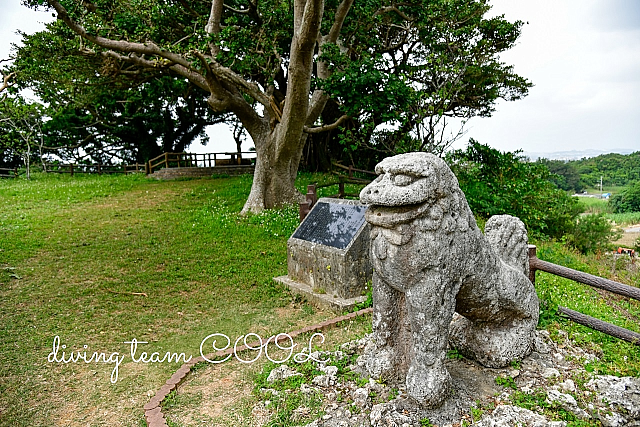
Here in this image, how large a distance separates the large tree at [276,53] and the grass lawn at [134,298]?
7.83ft

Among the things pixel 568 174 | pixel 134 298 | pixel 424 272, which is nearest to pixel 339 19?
pixel 134 298

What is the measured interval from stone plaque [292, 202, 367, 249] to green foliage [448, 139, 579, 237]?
5.65 meters

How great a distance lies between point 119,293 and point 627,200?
2269 cm

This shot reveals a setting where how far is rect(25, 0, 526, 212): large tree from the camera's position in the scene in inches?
397

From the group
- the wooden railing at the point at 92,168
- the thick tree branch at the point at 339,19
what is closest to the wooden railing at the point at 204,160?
the wooden railing at the point at 92,168

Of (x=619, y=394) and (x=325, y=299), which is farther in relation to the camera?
(x=325, y=299)

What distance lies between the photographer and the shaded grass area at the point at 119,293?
452 cm

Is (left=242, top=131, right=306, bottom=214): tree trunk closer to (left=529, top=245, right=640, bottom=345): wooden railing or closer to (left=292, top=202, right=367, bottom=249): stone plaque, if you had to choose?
(left=292, top=202, right=367, bottom=249): stone plaque

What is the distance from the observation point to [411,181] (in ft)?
10.4

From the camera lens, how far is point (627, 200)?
21.7 metres

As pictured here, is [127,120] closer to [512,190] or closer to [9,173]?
[9,173]

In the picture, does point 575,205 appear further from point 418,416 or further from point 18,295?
point 18,295

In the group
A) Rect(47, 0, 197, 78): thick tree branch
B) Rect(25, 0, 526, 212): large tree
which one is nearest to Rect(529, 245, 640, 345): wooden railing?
Rect(25, 0, 526, 212): large tree

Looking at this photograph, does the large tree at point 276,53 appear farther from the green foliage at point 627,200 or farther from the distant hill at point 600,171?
the distant hill at point 600,171
